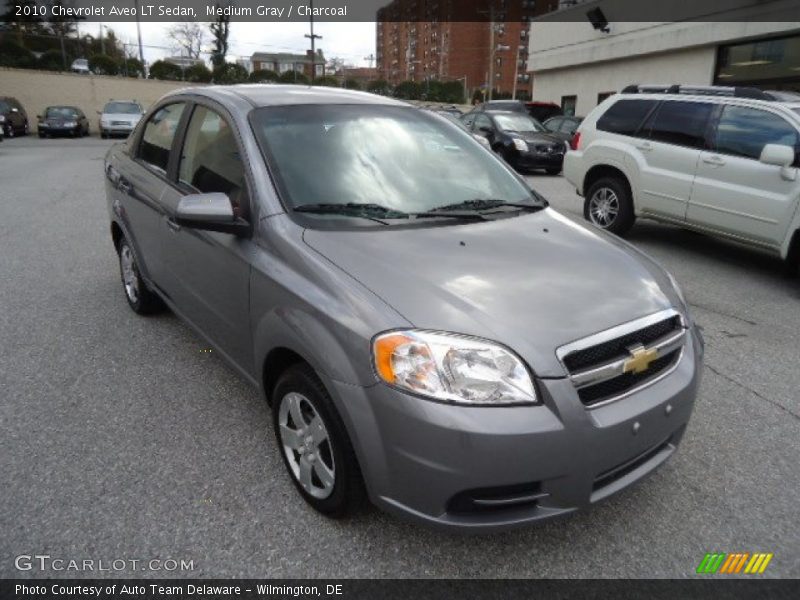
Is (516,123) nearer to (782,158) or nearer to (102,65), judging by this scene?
(782,158)

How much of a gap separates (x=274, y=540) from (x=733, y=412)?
103 inches

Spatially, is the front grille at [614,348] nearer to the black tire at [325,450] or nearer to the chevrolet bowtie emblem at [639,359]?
the chevrolet bowtie emblem at [639,359]

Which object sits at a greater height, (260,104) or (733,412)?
(260,104)

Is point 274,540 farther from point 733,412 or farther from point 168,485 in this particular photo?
point 733,412

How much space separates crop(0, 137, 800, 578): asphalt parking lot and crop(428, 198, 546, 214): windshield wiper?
4.69ft

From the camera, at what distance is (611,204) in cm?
762

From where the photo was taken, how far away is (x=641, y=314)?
A: 2.30 m

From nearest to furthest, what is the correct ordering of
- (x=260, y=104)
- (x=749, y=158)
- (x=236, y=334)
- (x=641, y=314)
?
(x=641, y=314)
(x=236, y=334)
(x=260, y=104)
(x=749, y=158)

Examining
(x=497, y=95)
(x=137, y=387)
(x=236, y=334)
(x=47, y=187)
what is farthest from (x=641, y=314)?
(x=497, y=95)

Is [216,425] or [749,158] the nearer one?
[216,425]

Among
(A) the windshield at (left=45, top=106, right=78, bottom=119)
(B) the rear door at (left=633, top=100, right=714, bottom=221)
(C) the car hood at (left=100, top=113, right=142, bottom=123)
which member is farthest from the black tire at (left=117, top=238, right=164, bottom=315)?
(A) the windshield at (left=45, top=106, right=78, bottom=119)

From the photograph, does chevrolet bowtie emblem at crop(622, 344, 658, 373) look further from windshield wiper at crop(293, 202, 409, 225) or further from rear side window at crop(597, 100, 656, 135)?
rear side window at crop(597, 100, 656, 135)

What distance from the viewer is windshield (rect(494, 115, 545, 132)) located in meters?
15.2
